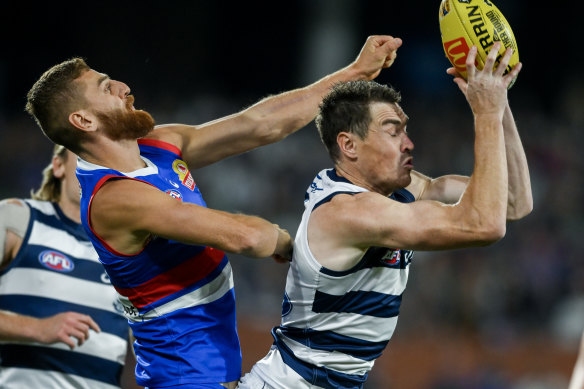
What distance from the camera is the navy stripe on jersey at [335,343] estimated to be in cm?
376

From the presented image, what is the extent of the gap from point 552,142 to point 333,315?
9434 mm

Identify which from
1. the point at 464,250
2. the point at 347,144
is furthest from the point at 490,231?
the point at 464,250

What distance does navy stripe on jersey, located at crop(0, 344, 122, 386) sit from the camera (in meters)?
4.62

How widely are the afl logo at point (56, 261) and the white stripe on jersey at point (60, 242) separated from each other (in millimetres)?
40

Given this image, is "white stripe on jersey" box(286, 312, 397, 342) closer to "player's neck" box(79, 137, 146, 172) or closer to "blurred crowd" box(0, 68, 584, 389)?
"player's neck" box(79, 137, 146, 172)

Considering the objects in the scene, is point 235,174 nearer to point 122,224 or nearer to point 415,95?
point 415,95

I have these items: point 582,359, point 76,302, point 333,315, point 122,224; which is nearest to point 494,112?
point 333,315

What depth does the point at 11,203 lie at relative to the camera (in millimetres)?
4770

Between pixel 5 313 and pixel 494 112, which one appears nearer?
pixel 494 112

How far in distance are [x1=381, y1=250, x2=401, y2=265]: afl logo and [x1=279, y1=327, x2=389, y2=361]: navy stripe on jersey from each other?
0.39 meters

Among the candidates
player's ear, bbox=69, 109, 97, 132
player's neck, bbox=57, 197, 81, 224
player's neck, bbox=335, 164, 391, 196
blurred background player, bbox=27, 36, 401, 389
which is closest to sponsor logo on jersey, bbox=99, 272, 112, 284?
player's neck, bbox=57, 197, 81, 224

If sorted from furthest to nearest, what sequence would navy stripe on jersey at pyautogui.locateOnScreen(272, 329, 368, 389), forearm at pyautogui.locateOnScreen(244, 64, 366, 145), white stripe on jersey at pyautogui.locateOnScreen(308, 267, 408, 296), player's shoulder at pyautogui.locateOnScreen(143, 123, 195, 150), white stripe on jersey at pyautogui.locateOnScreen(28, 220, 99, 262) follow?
white stripe on jersey at pyautogui.locateOnScreen(28, 220, 99, 262) → forearm at pyautogui.locateOnScreen(244, 64, 366, 145) → player's shoulder at pyautogui.locateOnScreen(143, 123, 195, 150) → navy stripe on jersey at pyautogui.locateOnScreen(272, 329, 368, 389) → white stripe on jersey at pyautogui.locateOnScreen(308, 267, 408, 296)

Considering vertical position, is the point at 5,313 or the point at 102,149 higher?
the point at 102,149

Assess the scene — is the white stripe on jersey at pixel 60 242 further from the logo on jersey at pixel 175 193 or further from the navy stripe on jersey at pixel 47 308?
the logo on jersey at pixel 175 193
